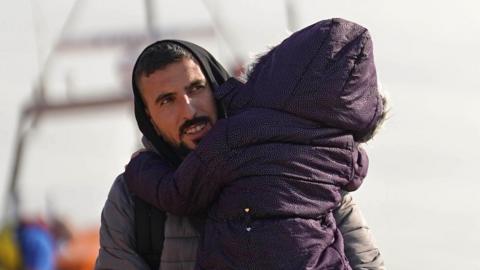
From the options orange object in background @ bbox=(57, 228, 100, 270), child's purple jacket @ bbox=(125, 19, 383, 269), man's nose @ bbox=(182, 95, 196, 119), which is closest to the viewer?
child's purple jacket @ bbox=(125, 19, 383, 269)

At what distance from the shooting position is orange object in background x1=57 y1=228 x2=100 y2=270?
16.9 ft

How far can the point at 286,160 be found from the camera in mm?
2096

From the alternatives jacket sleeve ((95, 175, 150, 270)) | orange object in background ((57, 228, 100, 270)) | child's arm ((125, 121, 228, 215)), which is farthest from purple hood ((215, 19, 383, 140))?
orange object in background ((57, 228, 100, 270))

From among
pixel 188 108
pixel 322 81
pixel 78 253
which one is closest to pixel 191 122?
pixel 188 108

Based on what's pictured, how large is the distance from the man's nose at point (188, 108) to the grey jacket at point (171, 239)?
6.9 inches

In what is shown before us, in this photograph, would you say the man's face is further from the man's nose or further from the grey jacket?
the grey jacket

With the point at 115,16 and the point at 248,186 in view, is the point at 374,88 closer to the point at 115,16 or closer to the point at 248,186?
the point at 248,186

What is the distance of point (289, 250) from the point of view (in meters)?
2.05

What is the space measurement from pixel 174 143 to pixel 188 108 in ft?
0.27

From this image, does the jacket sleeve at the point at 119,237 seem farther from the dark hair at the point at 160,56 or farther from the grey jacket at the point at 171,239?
the dark hair at the point at 160,56

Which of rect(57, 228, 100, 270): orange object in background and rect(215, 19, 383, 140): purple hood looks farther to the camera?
rect(57, 228, 100, 270): orange object in background

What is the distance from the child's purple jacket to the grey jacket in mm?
59

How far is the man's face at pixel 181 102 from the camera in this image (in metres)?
2.22

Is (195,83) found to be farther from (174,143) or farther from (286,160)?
(286,160)
